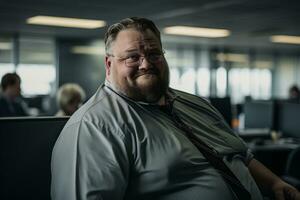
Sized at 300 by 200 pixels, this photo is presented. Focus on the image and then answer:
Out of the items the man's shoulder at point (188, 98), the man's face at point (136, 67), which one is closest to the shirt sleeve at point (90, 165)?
the man's face at point (136, 67)

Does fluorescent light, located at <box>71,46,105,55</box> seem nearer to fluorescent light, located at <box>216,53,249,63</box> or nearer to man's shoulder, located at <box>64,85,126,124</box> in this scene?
fluorescent light, located at <box>216,53,249,63</box>

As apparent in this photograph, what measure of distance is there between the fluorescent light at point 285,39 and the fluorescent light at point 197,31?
60.5 inches

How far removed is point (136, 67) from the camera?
1696 millimetres

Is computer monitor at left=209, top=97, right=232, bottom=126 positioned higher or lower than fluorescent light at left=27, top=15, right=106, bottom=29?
lower

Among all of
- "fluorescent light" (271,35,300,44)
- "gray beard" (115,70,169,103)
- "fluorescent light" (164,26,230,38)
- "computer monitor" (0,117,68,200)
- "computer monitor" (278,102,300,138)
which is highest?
"fluorescent light" (164,26,230,38)

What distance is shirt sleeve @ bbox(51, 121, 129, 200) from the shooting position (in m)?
1.40

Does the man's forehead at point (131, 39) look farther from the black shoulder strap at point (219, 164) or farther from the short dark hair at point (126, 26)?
the black shoulder strap at point (219, 164)

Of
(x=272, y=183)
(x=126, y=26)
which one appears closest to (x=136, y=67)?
(x=126, y=26)

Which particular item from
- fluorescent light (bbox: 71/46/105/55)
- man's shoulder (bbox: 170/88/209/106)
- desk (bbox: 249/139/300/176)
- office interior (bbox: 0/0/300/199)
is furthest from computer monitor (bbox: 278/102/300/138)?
fluorescent light (bbox: 71/46/105/55)

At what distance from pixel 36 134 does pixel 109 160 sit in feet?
1.18

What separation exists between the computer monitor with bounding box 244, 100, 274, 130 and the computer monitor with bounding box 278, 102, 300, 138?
102 millimetres

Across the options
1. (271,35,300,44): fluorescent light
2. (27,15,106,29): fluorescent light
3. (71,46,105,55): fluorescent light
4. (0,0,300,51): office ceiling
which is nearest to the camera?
(0,0,300,51): office ceiling

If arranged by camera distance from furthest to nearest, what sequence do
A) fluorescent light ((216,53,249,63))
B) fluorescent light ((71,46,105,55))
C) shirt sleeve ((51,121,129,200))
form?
1. fluorescent light ((216,53,249,63))
2. fluorescent light ((71,46,105,55))
3. shirt sleeve ((51,121,129,200))

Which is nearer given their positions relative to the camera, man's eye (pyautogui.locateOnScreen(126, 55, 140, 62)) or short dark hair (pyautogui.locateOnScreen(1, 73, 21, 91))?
man's eye (pyautogui.locateOnScreen(126, 55, 140, 62))
